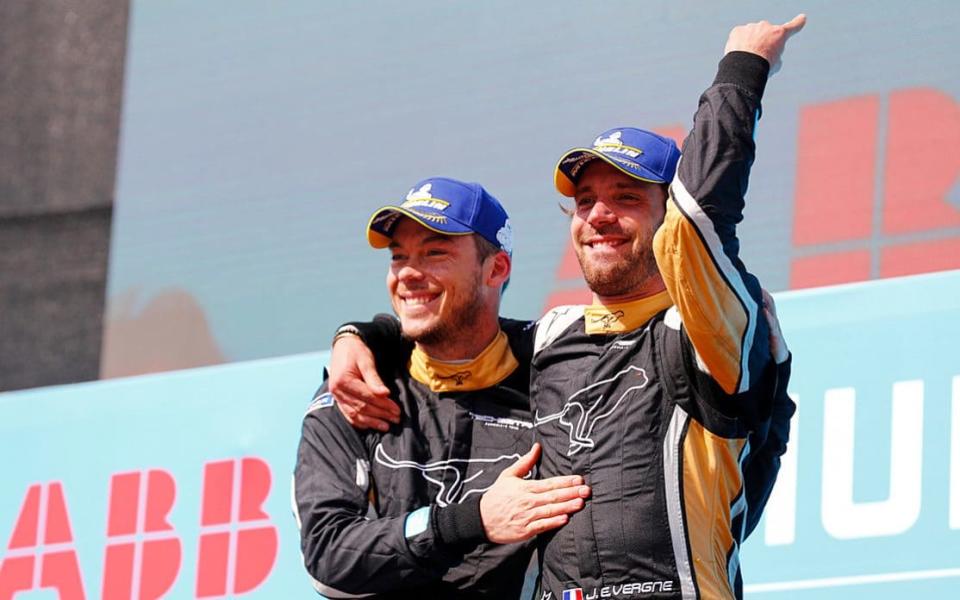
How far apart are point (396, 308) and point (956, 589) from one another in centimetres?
101

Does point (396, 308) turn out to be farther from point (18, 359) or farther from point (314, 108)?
point (18, 359)

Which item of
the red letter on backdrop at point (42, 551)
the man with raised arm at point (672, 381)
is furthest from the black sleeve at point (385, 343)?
the red letter on backdrop at point (42, 551)

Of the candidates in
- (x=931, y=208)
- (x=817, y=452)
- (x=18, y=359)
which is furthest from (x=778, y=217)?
(x=18, y=359)

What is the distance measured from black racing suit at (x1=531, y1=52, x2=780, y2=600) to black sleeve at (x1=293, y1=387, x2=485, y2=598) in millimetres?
142

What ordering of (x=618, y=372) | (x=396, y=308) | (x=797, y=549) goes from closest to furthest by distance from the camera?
1. (x=618, y=372)
2. (x=396, y=308)
3. (x=797, y=549)

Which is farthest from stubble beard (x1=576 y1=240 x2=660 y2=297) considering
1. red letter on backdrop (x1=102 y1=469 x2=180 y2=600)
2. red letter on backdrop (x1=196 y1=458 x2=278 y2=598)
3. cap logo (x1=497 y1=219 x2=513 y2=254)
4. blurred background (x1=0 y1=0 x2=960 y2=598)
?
red letter on backdrop (x1=102 y1=469 x2=180 y2=600)

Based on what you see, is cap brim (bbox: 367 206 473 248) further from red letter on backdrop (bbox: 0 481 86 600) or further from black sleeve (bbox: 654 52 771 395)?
red letter on backdrop (bbox: 0 481 86 600)

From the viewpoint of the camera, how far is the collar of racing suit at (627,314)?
2201 millimetres

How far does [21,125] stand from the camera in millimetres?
4613

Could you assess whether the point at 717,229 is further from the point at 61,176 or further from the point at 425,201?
the point at 61,176

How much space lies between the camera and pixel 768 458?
87.8 inches

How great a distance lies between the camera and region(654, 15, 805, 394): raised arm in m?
1.98

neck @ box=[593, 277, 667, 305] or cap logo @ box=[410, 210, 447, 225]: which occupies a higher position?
cap logo @ box=[410, 210, 447, 225]

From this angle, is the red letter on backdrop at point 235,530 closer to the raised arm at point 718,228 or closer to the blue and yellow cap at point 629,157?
the blue and yellow cap at point 629,157
